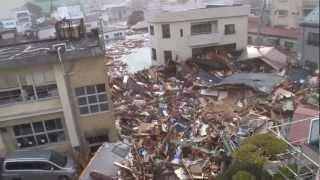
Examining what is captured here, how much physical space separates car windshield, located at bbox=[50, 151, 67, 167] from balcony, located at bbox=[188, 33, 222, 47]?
1343cm

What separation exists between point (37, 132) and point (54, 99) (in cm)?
119

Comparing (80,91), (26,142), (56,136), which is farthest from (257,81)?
(26,142)

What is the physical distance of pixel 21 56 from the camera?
10.8m

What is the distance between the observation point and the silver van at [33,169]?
391 inches

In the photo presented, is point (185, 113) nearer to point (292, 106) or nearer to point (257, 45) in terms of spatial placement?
point (292, 106)

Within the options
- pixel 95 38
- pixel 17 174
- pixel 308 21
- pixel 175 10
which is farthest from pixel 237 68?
pixel 308 21

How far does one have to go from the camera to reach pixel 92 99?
1096 centimetres

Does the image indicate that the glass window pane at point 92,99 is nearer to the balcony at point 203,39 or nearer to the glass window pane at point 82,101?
the glass window pane at point 82,101

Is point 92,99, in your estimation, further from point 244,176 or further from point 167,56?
point 167,56

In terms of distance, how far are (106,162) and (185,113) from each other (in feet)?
17.6

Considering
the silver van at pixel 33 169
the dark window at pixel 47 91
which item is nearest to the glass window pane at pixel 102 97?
the dark window at pixel 47 91

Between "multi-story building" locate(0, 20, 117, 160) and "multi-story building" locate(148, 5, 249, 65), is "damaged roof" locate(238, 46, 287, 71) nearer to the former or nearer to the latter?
"multi-story building" locate(148, 5, 249, 65)

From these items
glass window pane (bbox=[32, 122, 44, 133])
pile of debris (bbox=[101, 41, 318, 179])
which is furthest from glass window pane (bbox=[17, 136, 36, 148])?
pile of debris (bbox=[101, 41, 318, 179])

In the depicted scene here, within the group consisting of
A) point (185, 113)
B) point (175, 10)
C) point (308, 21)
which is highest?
point (308, 21)
